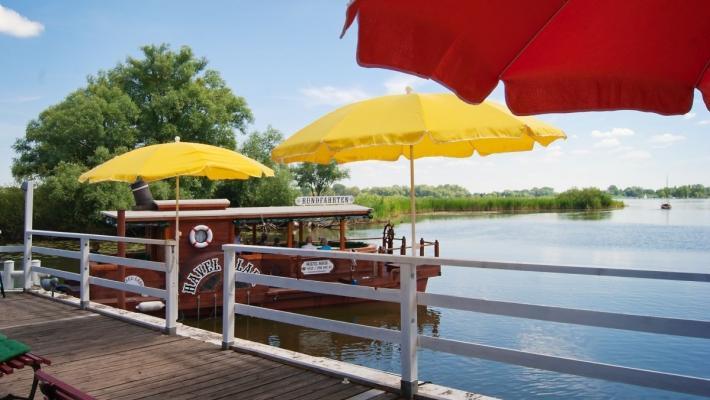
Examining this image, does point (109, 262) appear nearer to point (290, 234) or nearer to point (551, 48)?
point (290, 234)

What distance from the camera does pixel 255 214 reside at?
11.8 m

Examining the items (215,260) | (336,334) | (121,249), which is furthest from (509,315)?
(215,260)

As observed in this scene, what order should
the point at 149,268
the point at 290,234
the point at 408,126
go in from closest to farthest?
the point at 408,126 → the point at 149,268 → the point at 290,234

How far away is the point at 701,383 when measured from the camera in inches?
113

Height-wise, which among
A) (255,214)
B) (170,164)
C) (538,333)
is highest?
(170,164)

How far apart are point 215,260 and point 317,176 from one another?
42.1m

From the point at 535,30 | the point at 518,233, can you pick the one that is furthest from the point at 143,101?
the point at 535,30

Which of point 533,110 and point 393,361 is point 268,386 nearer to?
point 533,110

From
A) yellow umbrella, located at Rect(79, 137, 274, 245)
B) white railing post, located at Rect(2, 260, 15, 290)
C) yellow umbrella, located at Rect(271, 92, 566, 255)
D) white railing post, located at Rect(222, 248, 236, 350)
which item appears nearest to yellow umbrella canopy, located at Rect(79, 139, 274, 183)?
yellow umbrella, located at Rect(79, 137, 274, 245)

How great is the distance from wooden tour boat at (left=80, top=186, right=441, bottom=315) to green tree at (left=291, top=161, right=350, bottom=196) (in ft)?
130

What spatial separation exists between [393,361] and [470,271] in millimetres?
12397

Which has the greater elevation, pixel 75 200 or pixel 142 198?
pixel 75 200

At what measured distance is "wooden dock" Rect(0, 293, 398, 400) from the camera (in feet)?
13.8

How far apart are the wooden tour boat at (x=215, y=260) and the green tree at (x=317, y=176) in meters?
39.6
